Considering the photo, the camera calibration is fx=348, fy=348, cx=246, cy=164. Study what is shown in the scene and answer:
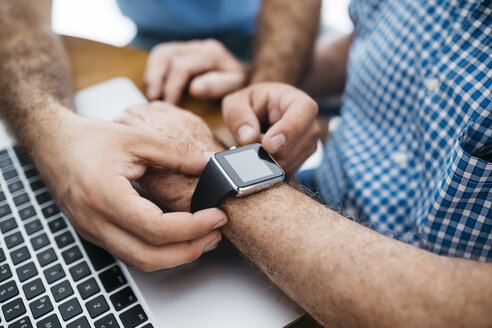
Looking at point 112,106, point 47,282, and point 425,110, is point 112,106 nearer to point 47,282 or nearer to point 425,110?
point 47,282

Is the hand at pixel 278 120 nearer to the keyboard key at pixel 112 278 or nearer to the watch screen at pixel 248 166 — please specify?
the watch screen at pixel 248 166

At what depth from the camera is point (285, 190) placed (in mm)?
560

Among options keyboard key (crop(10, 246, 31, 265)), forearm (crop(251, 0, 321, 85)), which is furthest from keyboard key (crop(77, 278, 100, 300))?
forearm (crop(251, 0, 321, 85))

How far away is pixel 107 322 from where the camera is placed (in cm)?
45

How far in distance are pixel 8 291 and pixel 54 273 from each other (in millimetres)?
59

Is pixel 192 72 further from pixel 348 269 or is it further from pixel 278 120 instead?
pixel 348 269

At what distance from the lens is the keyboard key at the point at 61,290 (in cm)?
47

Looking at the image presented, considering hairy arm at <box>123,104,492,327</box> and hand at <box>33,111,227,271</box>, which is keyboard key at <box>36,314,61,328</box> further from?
hairy arm at <box>123,104,492,327</box>

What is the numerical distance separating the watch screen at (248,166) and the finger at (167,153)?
6 centimetres

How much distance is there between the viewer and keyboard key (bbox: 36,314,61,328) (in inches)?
17.7

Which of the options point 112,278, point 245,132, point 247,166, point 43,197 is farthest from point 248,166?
point 43,197

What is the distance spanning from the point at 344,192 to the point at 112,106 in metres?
0.56

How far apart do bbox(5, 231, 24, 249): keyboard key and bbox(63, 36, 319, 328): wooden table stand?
1.35 ft

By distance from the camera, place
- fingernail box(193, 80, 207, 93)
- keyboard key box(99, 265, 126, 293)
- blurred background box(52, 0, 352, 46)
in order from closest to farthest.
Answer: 1. keyboard key box(99, 265, 126, 293)
2. fingernail box(193, 80, 207, 93)
3. blurred background box(52, 0, 352, 46)
